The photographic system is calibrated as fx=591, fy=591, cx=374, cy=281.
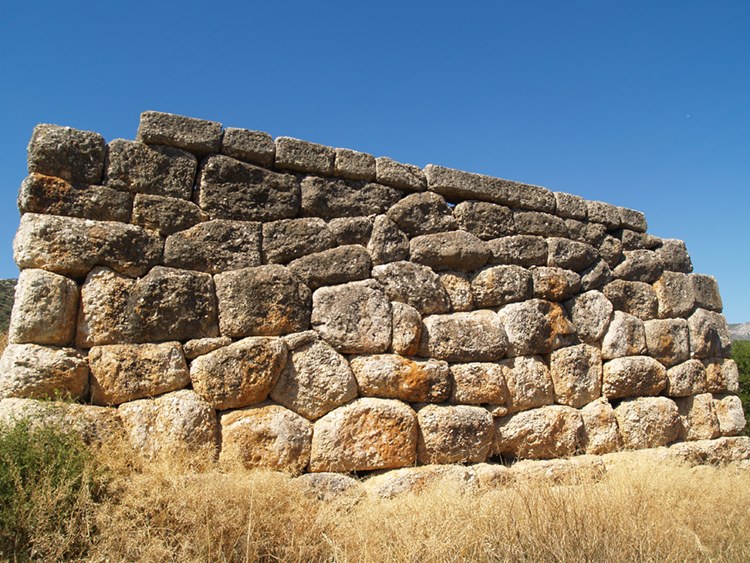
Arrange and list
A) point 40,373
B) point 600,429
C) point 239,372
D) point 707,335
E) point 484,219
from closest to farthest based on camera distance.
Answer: point 40,373 < point 239,372 < point 600,429 < point 484,219 < point 707,335

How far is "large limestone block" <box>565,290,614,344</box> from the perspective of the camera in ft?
17.6

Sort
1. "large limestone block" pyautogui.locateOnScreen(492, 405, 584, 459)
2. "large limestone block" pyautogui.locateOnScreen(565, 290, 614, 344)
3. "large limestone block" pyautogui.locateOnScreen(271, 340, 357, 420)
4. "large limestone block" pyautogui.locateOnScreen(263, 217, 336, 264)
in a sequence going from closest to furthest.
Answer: "large limestone block" pyautogui.locateOnScreen(271, 340, 357, 420)
"large limestone block" pyautogui.locateOnScreen(263, 217, 336, 264)
"large limestone block" pyautogui.locateOnScreen(492, 405, 584, 459)
"large limestone block" pyautogui.locateOnScreen(565, 290, 614, 344)

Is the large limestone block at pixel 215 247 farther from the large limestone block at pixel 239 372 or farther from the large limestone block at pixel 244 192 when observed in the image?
the large limestone block at pixel 239 372

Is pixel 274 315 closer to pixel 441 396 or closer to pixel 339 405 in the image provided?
pixel 339 405

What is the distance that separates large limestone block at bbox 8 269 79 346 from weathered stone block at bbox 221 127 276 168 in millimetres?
1461

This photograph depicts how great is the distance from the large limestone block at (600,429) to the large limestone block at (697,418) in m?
0.94

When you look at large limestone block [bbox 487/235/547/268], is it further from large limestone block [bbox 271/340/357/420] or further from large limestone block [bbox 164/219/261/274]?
large limestone block [bbox 164/219/261/274]

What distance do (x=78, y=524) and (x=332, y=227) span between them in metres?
2.59

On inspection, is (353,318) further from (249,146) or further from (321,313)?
(249,146)

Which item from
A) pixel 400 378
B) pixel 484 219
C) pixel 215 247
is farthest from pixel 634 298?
pixel 215 247

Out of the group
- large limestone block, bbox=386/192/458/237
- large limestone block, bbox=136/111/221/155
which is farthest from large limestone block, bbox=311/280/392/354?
large limestone block, bbox=136/111/221/155

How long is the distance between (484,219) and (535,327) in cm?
104

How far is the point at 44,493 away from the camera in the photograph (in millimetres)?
2859

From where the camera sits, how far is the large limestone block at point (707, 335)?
232 inches
